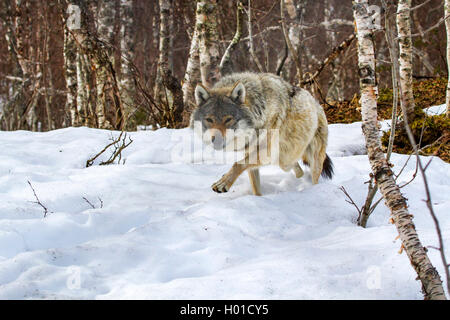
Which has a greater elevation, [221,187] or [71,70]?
[71,70]

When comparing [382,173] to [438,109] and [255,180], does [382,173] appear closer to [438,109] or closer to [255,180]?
[255,180]

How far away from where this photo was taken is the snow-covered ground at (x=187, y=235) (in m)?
2.24

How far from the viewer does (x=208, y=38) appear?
6.75 metres

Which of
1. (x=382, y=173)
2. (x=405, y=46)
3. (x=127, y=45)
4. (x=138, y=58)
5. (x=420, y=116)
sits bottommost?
(x=382, y=173)

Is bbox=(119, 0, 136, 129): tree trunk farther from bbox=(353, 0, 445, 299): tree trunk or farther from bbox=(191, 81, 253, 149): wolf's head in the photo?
bbox=(353, 0, 445, 299): tree trunk

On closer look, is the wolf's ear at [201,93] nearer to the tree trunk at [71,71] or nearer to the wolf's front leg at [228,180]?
the wolf's front leg at [228,180]

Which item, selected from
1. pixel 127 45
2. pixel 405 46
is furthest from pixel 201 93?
pixel 127 45

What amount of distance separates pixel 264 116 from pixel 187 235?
1.74m

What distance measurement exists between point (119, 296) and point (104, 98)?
5.92 metres

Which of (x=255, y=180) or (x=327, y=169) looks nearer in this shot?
(x=255, y=180)

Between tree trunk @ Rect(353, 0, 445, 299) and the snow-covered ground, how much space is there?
0.24 metres

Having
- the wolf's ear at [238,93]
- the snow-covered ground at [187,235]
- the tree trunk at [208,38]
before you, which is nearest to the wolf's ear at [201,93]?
the wolf's ear at [238,93]

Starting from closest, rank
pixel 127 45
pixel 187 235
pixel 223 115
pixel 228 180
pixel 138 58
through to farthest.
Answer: pixel 187 235 → pixel 223 115 → pixel 228 180 → pixel 127 45 → pixel 138 58
